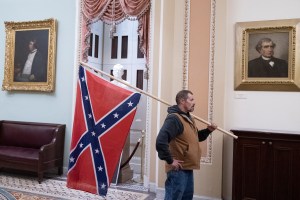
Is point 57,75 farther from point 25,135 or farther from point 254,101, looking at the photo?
point 254,101

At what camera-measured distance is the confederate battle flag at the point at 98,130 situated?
295 cm

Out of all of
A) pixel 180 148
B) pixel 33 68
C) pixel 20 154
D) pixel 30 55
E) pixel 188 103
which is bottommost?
pixel 20 154

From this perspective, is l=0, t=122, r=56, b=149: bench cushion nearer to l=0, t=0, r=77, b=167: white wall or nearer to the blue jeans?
l=0, t=0, r=77, b=167: white wall

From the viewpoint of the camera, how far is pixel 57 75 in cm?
559

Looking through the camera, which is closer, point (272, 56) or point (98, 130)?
point (98, 130)

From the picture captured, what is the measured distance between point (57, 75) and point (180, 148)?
3567 mm

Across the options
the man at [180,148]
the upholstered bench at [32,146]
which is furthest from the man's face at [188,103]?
the upholstered bench at [32,146]

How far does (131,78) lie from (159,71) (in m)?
1.60

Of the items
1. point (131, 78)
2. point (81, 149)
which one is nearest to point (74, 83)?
point (131, 78)

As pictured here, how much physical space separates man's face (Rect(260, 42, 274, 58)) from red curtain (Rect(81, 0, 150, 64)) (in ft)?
5.68

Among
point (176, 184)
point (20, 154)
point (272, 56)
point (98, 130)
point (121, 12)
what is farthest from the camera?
point (20, 154)

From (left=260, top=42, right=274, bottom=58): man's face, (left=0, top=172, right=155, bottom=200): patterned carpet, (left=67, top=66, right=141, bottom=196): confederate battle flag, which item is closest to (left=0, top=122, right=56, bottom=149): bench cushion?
(left=0, top=172, right=155, bottom=200): patterned carpet

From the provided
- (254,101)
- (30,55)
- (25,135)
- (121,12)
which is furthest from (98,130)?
(30,55)

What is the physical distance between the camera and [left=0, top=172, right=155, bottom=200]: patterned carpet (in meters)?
4.21
